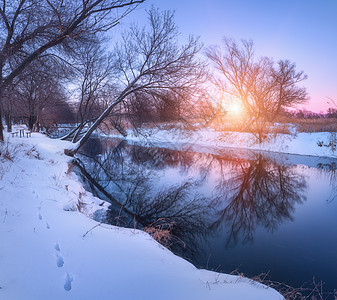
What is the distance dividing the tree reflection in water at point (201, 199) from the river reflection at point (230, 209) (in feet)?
0.08

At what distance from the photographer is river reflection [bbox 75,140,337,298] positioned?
3900 millimetres

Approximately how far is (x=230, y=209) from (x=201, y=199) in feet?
3.53

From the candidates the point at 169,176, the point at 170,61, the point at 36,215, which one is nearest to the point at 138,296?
the point at 36,215

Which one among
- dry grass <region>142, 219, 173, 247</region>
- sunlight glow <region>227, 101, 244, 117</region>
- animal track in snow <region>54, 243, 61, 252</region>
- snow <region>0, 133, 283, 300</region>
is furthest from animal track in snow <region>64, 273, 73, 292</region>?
sunlight glow <region>227, 101, 244, 117</region>

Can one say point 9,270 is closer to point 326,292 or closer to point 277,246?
point 326,292

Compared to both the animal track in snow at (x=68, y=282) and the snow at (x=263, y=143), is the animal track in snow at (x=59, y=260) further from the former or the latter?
the snow at (x=263, y=143)

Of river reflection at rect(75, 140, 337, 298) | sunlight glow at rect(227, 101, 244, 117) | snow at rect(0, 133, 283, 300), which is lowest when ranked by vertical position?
river reflection at rect(75, 140, 337, 298)

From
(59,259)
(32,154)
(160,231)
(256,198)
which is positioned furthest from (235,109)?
(59,259)

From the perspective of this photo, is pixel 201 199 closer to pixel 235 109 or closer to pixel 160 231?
pixel 160 231

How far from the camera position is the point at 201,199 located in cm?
695

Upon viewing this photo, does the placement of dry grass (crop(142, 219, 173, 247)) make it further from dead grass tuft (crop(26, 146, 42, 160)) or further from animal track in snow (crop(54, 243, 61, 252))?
dead grass tuft (crop(26, 146, 42, 160))

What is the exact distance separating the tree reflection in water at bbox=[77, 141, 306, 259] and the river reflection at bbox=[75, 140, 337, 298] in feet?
0.08

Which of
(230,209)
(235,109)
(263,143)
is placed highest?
(235,109)

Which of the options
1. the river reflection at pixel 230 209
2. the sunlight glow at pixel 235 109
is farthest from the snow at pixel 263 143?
the river reflection at pixel 230 209
